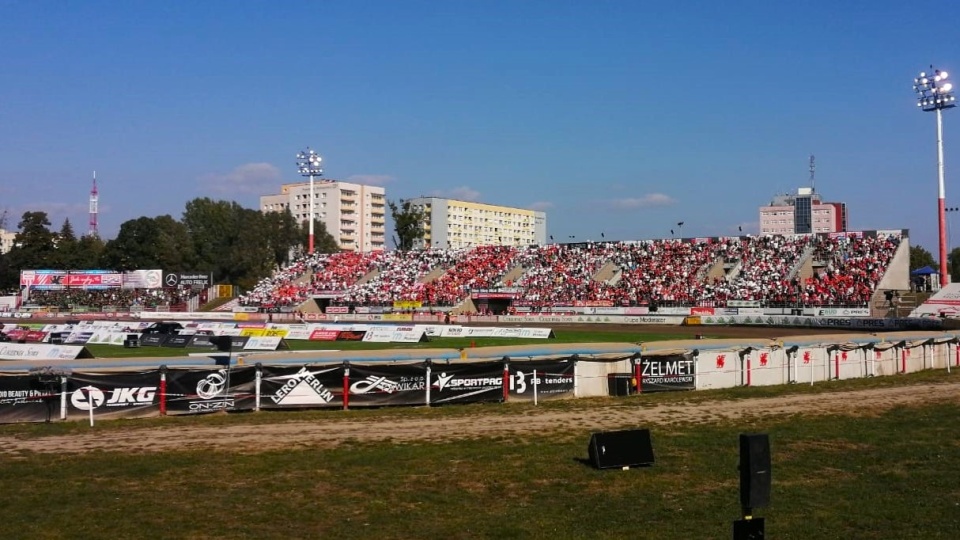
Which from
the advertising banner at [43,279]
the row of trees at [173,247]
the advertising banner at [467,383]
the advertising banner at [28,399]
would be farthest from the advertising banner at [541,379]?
the row of trees at [173,247]

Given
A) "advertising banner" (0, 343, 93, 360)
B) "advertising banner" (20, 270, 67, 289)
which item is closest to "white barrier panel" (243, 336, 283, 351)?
"advertising banner" (0, 343, 93, 360)

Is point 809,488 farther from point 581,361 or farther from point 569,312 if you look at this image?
point 569,312

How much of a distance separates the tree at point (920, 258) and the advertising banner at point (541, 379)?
5130 inches

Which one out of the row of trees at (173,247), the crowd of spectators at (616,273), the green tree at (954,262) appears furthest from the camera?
the green tree at (954,262)

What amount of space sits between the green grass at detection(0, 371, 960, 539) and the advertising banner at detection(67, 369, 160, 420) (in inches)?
56.5

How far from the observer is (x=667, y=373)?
88.4 feet

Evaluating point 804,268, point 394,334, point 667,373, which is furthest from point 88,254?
point 667,373

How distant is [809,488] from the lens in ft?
46.1

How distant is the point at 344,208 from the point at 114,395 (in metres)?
160

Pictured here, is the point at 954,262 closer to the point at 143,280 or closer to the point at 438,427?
the point at 143,280

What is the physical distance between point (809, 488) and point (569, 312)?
198 ft

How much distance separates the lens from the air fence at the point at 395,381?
20641 millimetres

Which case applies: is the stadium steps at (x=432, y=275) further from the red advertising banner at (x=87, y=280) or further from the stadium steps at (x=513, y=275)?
the red advertising banner at (x=87, y=280)

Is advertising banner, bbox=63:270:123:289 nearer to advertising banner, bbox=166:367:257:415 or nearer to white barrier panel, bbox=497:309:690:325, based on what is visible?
white barrier panel, bbox=497:309:690:325
